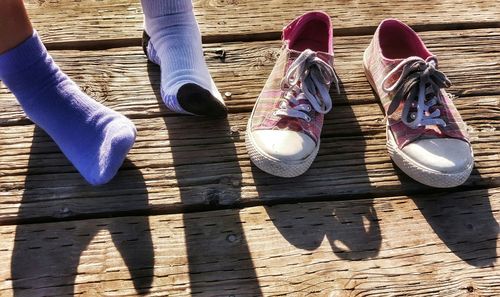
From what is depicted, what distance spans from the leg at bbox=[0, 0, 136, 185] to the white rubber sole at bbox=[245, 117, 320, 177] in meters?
0.28

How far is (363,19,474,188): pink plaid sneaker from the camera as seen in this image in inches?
43.3

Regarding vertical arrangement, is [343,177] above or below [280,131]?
below

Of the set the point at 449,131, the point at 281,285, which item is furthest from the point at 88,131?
the point at 449,131

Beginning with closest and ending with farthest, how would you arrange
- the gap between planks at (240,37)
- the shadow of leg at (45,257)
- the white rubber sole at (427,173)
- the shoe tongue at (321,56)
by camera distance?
the shadow of leg at (45,257) < the white rubber sole at (427,173) < the shoe tongue at (321,56) < the gap between planks at (240,37)

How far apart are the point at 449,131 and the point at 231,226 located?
1.87 ft

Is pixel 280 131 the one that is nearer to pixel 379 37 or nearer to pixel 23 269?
pixel 379 37

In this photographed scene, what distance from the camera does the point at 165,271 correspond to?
1008 millimetres

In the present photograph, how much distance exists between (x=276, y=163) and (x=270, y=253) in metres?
0.20

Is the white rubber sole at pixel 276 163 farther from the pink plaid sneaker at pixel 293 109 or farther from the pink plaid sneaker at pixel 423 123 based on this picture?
the pink plaid sneaker at pixel 423 123

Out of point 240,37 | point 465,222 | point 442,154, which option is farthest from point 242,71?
point 465,222

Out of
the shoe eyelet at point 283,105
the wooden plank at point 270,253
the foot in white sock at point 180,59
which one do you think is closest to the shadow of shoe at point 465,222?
the wooden plank at point 270,253

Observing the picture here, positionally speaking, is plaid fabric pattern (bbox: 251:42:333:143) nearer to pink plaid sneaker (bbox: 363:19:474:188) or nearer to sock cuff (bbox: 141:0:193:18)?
pink plaid sneaker (bbox: 363:19:474:188)

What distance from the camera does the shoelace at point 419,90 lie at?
1.15 meters

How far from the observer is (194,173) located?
3.82 ft
